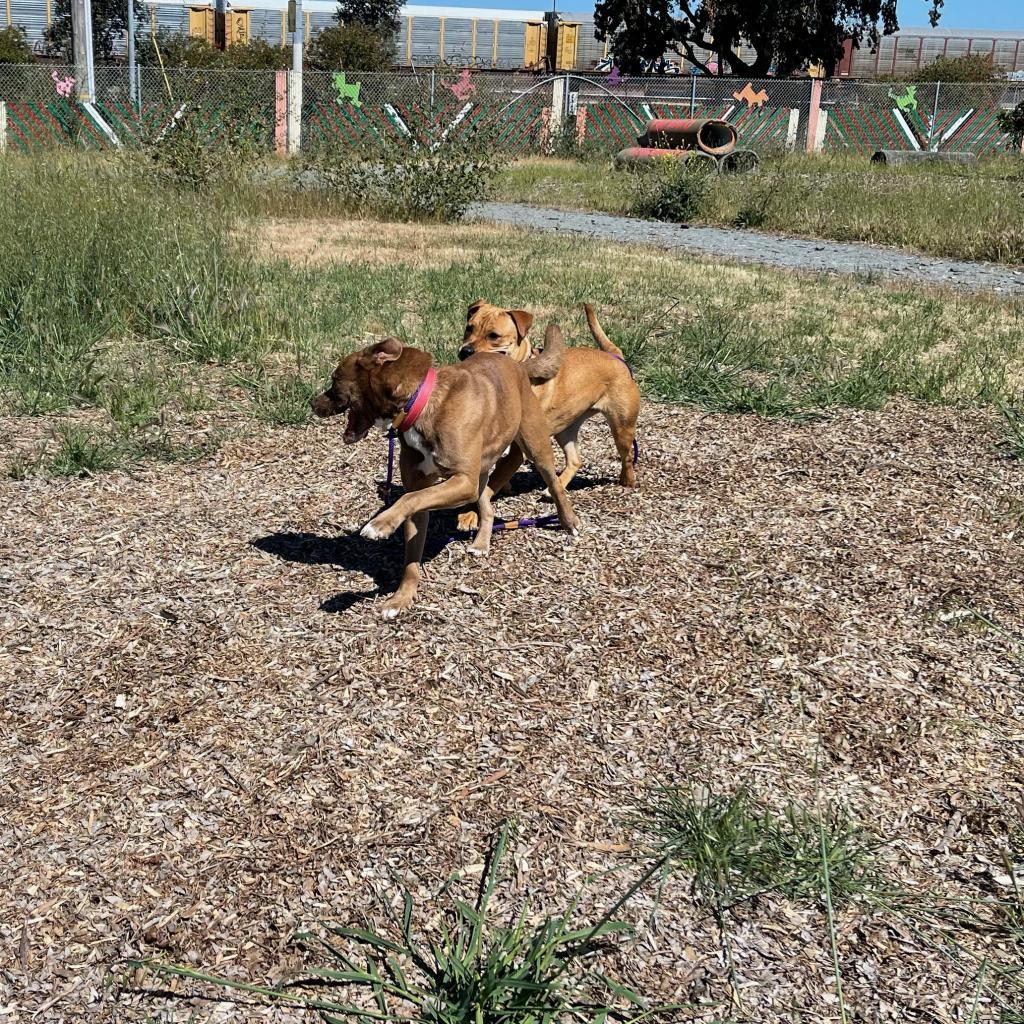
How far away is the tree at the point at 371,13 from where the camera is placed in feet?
188

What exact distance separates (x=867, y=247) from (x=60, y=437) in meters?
12.0

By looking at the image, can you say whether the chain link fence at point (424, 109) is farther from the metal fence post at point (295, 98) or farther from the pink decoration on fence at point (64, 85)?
the pink decoration on fence at point (64, 85)

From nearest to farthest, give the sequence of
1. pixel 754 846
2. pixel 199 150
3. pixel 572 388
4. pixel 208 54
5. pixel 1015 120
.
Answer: pixel 754 846, pixel 572 388, pixel 199 150, pixel 1015 120, pixel 208 54

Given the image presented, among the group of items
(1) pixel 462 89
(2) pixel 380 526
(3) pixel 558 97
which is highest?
(3) pixel 558 97

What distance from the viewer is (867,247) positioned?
15.1m

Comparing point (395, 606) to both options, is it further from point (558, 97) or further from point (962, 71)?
point (962, 71)

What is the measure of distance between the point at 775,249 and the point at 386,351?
1143cm

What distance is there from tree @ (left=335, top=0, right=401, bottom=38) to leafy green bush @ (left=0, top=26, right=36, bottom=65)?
16.7m

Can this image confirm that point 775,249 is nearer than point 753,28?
Yes

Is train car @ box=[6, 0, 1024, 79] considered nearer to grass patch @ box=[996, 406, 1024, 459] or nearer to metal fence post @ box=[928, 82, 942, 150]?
metal fence post @ box=[928, 82, 942, 150]

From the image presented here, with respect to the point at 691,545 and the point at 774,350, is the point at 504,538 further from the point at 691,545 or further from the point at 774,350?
the point at 774,350

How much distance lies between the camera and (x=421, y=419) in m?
4.16

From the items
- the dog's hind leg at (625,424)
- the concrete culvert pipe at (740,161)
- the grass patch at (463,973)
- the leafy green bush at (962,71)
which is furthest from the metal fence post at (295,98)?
the leafy green bush at (962,71)

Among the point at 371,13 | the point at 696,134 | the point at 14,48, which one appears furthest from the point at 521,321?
the point at 371,13
